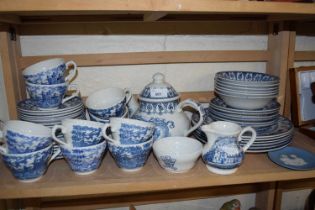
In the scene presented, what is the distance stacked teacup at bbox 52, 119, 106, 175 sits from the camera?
0.60 m

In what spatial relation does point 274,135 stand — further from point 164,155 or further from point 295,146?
point 164,155

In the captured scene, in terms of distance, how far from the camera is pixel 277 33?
889mm

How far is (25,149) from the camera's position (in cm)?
58

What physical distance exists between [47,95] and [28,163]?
0.53ft

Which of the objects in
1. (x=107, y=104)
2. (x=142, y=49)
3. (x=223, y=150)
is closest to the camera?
(x=223, y=150)

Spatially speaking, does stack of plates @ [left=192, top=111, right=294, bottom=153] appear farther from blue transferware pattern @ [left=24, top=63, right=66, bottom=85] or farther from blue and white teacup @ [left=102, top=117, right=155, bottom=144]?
blue transferware pattern @ [left=24, top=63, right=66, bottom=85]

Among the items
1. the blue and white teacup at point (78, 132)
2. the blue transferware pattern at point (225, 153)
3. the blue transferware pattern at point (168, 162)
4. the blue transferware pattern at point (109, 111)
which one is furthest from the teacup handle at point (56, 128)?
the blue transferware pattern at point (225, 153)

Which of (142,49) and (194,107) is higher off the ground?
(142,49)

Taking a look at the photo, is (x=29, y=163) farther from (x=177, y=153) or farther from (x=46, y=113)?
(x=177, y=153)

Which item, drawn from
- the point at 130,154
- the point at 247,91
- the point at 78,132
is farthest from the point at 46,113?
the point at 247,91

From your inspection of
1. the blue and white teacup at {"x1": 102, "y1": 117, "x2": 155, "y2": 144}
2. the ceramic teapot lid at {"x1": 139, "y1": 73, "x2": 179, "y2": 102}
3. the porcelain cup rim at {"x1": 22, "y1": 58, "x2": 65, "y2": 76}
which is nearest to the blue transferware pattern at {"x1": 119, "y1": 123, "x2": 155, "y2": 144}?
the blue and white teacup at {"x1": 102, "y1": 117, "x2": 155, "y2": 144}

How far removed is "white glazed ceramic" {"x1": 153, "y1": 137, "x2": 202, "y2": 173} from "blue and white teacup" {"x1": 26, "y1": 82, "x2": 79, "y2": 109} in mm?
253

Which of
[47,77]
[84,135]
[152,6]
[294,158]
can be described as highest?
[152,6]

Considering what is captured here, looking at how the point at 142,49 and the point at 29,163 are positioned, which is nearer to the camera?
the point at 29,163
